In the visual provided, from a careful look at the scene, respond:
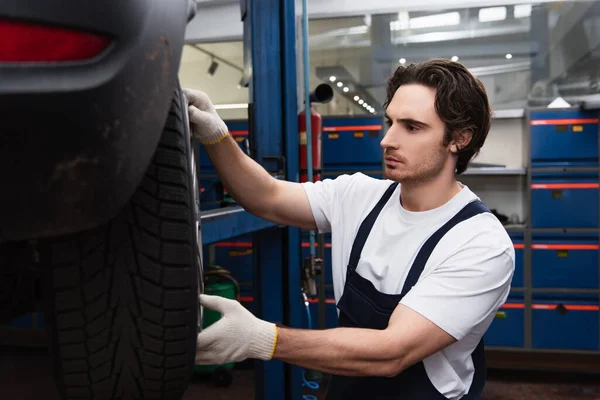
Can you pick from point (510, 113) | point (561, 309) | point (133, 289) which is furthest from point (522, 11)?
point (133, 289)

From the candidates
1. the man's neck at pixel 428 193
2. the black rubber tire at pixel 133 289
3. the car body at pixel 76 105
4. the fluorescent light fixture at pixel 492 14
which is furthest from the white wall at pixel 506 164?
the car body at pixel 76 105

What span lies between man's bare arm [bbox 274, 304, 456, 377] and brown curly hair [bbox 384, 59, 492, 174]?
1.85 feet

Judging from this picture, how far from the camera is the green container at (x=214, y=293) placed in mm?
3590

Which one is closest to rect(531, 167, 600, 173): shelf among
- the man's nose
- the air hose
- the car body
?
the air hose

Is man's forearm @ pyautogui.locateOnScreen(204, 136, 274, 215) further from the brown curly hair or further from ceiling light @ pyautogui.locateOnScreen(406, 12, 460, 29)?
ceiling light @ pyautogui.locateOnScreen(406, 12, 460, 29)

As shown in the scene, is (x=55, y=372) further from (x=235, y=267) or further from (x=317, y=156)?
(x=235, y=267)

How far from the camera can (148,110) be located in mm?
580

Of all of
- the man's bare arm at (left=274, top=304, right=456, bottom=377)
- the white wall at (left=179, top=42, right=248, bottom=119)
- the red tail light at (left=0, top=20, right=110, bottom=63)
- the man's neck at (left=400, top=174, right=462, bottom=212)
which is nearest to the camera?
the red tail light at (left=0, top=20, right=110, bottom=63)

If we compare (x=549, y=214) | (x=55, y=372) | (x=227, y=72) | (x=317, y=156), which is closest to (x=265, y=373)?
(x=317, y=156)

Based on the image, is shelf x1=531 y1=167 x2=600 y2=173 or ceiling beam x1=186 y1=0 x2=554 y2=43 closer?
shelf x1=531 y1=167 x2=600 y2=173

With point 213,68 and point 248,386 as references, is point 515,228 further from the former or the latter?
point 213,68

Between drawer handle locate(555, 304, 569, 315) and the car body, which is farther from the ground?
the car body

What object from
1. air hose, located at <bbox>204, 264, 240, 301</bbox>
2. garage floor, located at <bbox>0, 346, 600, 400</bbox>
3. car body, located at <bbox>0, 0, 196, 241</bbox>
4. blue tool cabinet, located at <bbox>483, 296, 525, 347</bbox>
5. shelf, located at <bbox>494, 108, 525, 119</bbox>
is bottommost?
garage floor, located at <bbox>0, 346, 600, 400</bbox>

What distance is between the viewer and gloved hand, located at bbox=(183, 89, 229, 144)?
4.11 ft
